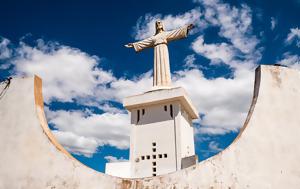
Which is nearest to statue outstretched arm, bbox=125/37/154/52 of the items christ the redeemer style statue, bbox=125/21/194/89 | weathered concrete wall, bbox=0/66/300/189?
christ the redeemer style statue, bbox=125/21/194/89

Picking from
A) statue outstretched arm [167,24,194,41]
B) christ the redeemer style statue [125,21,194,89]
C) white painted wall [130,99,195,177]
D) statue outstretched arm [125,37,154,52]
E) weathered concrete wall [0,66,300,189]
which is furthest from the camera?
statue outstretched arm [125,37,154,52]

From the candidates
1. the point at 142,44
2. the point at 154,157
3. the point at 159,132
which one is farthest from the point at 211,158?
the point at 142,44

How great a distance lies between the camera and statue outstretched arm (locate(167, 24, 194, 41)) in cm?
1569

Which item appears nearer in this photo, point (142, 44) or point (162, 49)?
→ point (162, 49)

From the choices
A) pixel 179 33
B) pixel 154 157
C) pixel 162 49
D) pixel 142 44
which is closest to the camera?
pixel 154 157

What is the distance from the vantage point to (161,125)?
47.2 ft

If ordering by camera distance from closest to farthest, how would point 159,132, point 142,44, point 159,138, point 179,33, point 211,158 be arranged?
point 211,158 < point 159,138 < point 159,132 < point 179,33 < point 142,44

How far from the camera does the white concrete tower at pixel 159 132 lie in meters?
13.4

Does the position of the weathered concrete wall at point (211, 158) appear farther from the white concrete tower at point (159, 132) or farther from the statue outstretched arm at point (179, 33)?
the statue outstretched arm at point (179, 33)

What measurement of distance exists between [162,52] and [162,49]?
207 mm

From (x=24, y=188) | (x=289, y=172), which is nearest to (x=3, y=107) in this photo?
(x=24, y=188)

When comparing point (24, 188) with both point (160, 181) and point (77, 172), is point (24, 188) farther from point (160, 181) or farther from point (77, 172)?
point (160, 181)

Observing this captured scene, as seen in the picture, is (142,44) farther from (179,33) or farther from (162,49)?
(179,33)

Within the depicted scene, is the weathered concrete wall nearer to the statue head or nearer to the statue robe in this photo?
the statue robe
